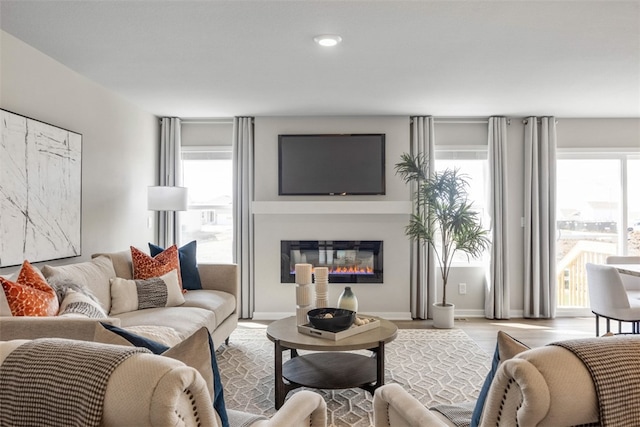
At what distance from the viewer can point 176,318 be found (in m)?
3.12

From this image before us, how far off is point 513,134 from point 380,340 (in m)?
3.79

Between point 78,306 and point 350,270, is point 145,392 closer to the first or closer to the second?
point 78,306

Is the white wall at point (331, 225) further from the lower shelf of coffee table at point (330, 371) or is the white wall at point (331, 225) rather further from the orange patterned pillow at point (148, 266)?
the lower shelf of coffee table at point (330, 371)

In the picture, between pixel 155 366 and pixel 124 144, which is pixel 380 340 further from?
pixel 124 144

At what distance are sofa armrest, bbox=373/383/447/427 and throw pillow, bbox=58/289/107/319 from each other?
1661 mm

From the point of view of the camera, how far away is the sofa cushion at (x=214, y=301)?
3.62m

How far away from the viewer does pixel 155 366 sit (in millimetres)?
892

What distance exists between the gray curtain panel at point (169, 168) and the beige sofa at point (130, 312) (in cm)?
141

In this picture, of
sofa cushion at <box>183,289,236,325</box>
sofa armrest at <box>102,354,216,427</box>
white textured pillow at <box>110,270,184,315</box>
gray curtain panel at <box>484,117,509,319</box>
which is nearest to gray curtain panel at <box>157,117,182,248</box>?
sofa cushion at <box>183,289,236,325</box>

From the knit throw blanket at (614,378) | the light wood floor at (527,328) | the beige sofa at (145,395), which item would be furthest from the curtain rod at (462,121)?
the beige sofa at (145,395)

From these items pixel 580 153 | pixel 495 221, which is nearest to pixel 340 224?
pixel 495 221

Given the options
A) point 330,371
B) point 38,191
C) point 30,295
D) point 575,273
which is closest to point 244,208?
point 38,191

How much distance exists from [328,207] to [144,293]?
7.97 ft

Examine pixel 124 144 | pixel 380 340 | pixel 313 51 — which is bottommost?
pixel 380 340
